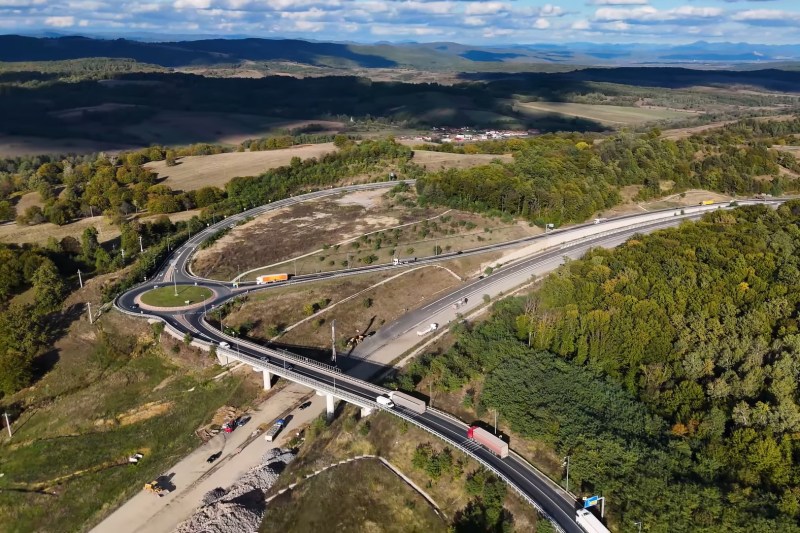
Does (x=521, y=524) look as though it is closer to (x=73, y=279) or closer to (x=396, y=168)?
(x=73, y=279)

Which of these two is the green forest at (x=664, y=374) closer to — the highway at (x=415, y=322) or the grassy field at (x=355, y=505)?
the highway at (x=415, y=322)

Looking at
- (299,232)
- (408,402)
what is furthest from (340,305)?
(299,232)

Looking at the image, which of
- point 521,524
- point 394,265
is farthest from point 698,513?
point 394,265

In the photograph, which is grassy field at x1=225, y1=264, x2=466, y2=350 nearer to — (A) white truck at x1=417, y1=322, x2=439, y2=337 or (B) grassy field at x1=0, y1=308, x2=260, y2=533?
(A) white truck at x1=417, y1=322, x2=439, y2=337

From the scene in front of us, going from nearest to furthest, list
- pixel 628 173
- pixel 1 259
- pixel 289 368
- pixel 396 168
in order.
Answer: pixel 289 368 → pixel 1 259 → pixel 628 173 → pixel 396 168

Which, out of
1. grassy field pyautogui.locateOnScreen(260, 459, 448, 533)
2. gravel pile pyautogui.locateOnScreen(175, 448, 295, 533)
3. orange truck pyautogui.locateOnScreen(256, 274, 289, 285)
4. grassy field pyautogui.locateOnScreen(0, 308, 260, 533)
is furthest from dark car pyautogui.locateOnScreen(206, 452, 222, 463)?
orange truck pyautogui.locateOnScreen(256, 274, 289, 285)

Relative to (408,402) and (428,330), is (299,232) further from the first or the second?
(408,402)
